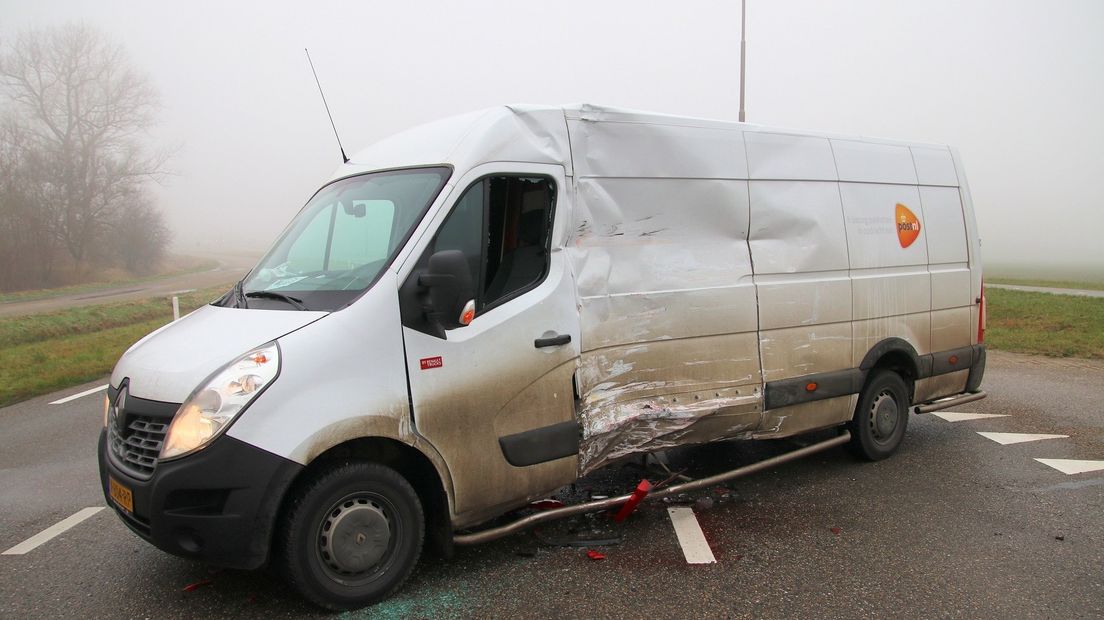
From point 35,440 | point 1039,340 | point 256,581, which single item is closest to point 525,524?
point 256,581

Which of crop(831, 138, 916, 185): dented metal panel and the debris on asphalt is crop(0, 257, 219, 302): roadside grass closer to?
the debris on asphalt

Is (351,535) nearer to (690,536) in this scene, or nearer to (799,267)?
(690,536)

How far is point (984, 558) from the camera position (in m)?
4.14

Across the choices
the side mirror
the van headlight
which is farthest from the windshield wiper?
the side mirror

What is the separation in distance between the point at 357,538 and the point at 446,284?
1.29 meters

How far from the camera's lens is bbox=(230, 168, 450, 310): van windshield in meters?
3.69

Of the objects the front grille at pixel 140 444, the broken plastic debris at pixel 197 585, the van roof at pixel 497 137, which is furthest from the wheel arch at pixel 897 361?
the front grille at pixel 140 444

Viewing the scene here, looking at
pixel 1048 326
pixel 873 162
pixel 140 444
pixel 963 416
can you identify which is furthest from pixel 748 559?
pixel 1048 326

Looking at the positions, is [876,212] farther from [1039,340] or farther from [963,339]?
[1039,340]

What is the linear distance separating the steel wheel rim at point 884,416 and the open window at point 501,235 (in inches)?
134

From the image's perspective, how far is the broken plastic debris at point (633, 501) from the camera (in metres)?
4.48

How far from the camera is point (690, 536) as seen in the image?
14.6ft

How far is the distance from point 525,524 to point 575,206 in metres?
1.87

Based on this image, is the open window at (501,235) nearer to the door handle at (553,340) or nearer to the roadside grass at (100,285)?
the door handle at (553,340)
